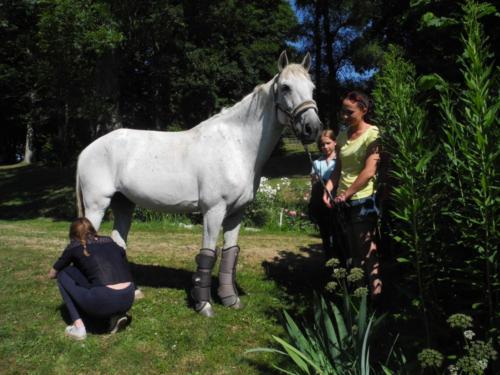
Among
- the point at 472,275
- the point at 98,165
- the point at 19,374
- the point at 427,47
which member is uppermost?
the point at 427,47

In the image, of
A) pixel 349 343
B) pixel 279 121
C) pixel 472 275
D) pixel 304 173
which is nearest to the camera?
pixel 472 275

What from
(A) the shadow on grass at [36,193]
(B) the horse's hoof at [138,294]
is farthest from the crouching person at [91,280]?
(A) the shadow on grass at [36,193]

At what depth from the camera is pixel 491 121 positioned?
229cm

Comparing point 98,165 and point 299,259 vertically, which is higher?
point 98,165

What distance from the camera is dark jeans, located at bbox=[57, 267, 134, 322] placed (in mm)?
3951

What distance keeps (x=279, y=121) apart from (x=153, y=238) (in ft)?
17.5

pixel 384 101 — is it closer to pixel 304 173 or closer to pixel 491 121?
pixel 491 121

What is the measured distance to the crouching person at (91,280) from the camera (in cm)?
397

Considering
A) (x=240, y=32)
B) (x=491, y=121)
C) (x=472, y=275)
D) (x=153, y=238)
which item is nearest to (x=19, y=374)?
(x=472, y=275)

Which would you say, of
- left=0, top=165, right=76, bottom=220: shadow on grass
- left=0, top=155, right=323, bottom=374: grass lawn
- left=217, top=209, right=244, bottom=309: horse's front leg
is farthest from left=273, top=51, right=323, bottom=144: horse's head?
left=0, top=165, right=76, bottom=220: shadow on grass

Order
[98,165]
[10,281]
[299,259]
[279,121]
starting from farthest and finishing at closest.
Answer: [299,259] → [10,281] → [98,165] → [279,121]

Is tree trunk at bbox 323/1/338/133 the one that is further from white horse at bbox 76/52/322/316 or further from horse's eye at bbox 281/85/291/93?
horse's eye at bbox 281/85/291/93

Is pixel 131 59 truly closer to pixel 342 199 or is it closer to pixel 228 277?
pixel 228 277

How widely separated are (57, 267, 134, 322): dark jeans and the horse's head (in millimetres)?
2106
